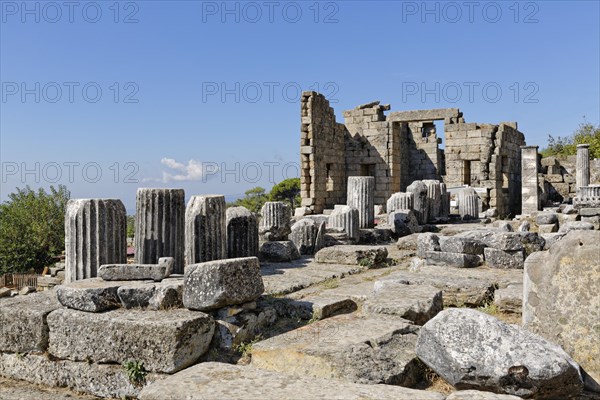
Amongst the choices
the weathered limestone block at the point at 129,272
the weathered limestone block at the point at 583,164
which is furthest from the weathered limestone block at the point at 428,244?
the weathered limestone block at the point at 583,164

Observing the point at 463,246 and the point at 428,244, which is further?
the point at 428,244

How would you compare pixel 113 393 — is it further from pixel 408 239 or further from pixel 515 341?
pixel 408 239

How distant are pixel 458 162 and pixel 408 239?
12.5 m

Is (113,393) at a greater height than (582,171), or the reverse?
(582,171)

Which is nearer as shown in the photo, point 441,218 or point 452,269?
point 452,269

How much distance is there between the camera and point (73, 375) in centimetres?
425

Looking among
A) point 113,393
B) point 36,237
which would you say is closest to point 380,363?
point 113,393

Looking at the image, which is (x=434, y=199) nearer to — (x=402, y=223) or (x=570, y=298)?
(x=402, y=223)

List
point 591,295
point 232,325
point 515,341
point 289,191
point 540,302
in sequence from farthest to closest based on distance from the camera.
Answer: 1. point 289,191
2. point 232,325
3. point 540,302
4. point 591,295
5. point 515,341

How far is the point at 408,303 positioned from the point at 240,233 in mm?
3469

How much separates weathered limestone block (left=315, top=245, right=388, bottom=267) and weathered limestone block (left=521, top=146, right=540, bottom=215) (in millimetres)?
13775

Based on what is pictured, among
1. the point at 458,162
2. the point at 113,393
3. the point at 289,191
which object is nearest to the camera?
the point at 113,393

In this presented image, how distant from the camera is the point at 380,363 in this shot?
357 centimetres

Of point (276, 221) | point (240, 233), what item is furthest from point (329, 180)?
point (240, 233)
